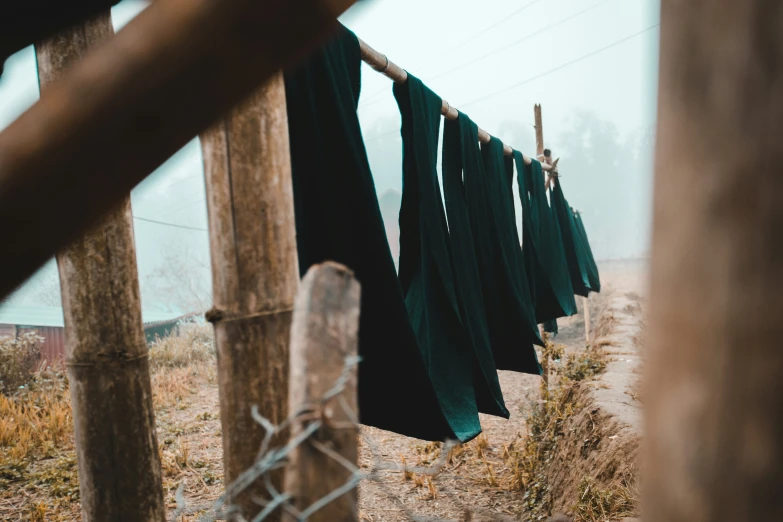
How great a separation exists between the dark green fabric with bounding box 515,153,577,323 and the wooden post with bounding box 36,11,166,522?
2369 millimetres

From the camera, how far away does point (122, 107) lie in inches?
18.5

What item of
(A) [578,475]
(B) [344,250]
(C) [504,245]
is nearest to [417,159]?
(B) [344,250]

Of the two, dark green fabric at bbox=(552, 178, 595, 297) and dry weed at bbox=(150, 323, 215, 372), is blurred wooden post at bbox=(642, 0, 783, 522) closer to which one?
dark green fabric at bbox=(552, 178, 595, 297)

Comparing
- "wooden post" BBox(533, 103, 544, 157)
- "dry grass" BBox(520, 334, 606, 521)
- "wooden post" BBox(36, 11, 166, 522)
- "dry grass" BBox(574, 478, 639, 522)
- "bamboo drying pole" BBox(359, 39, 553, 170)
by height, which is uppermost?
"wooden post" BBox(533, 103, 544, 157)

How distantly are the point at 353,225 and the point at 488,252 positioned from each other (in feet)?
3.26

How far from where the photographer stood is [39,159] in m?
0.48

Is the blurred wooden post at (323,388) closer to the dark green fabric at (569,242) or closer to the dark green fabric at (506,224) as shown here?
the dark green fabric at (506,224)

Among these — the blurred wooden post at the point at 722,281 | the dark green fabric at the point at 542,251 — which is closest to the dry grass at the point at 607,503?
the dark green fabric at the point at 542,251

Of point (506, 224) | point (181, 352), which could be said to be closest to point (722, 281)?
point (506, 224)

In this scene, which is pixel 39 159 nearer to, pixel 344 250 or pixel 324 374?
pixel 324 374

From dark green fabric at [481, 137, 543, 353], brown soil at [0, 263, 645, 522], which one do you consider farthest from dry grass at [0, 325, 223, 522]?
dark green fabric at [481, 137, 543, 353]

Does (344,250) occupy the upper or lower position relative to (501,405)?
upper

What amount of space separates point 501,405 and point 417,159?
0.90 m

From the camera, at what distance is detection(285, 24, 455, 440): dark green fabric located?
1297 millimetres
